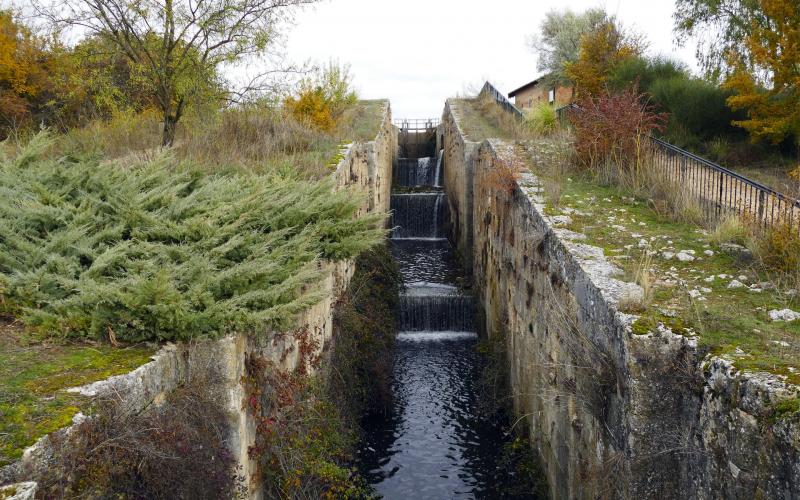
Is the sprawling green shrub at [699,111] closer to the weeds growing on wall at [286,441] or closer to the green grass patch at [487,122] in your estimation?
the green grass patch at [487,122]

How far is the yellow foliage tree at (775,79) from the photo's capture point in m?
12.6

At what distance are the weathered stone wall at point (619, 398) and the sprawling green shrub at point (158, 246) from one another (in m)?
2.47

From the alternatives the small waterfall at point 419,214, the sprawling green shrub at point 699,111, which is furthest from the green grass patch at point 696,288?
the small waterfall at point 419,214

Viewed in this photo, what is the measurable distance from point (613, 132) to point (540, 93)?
3141 centimetres

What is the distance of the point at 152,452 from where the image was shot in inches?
163

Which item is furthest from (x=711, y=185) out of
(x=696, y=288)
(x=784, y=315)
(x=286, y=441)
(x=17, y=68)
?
(x=17, y=68)

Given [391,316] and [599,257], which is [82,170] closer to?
[599,257]

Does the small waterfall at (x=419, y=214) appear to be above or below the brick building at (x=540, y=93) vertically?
below

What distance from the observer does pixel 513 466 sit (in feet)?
29.6

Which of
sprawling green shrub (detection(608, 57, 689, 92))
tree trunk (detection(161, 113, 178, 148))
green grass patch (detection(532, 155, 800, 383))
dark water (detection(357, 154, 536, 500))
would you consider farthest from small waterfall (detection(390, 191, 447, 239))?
green grass patch (detection(532, 155, 800, 383))

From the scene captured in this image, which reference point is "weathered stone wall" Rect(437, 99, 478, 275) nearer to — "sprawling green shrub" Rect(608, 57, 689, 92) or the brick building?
"sprawling green shrub" Rect(608, 57, 689, 92)

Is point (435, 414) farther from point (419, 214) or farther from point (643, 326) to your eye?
point (419, 214)

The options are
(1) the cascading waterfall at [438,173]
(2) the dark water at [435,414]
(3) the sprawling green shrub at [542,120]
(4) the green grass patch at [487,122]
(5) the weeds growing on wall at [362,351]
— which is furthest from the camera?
(1) the cascading waterfall at [438,173]

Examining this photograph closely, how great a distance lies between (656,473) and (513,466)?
13.8 ft
